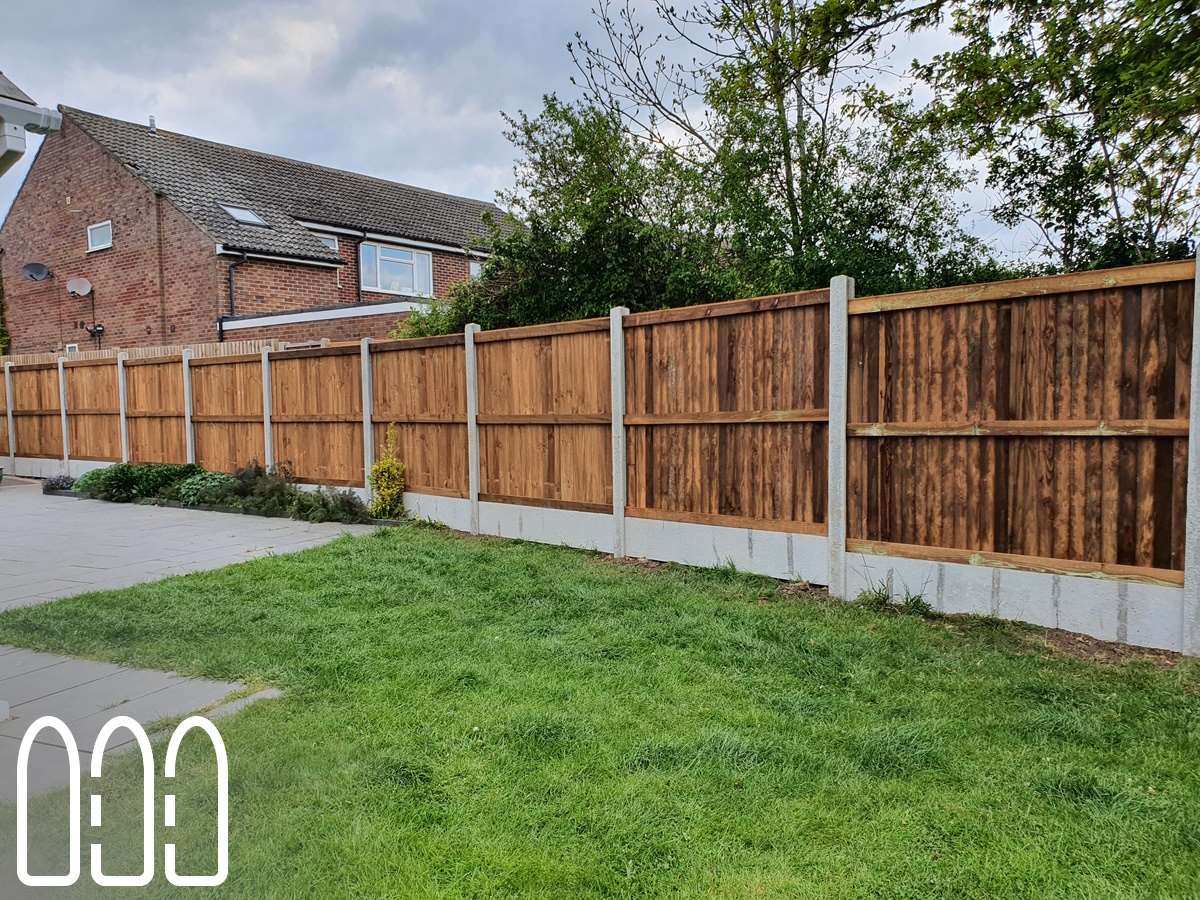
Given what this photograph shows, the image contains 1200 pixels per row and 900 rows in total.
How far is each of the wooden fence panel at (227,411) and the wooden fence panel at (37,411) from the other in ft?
14.6

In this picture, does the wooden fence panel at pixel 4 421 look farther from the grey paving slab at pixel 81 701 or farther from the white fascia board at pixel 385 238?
the grey paving slab at pixel 81 701

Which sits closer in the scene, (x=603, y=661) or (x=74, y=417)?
(x=603, y=661)

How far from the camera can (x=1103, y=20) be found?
22.0 ft

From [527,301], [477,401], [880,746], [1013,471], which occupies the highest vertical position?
[527,301]

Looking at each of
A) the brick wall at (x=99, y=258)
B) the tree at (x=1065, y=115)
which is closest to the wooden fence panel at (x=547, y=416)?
the tree at (x=1065, y=115)

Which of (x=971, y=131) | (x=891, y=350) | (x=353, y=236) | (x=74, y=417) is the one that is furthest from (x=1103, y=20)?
(x=353, y=236)

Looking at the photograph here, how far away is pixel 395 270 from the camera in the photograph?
21.0 metres

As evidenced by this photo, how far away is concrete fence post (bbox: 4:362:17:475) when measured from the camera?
609 inches

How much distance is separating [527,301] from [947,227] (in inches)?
203

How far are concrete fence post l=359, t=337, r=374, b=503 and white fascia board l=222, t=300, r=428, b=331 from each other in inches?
172

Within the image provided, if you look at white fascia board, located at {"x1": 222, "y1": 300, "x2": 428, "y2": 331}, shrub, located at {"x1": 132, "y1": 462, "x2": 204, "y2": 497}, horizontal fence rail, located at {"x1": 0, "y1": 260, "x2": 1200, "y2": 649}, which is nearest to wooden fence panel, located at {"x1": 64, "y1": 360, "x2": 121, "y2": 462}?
shrub, located at {"x1": 132, "y1": 462, "x2": 204, "y2": 497}

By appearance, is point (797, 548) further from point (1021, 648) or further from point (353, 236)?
point (353, 236)

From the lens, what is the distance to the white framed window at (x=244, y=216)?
58.3 feet

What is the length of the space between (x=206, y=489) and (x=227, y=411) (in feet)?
4.22
